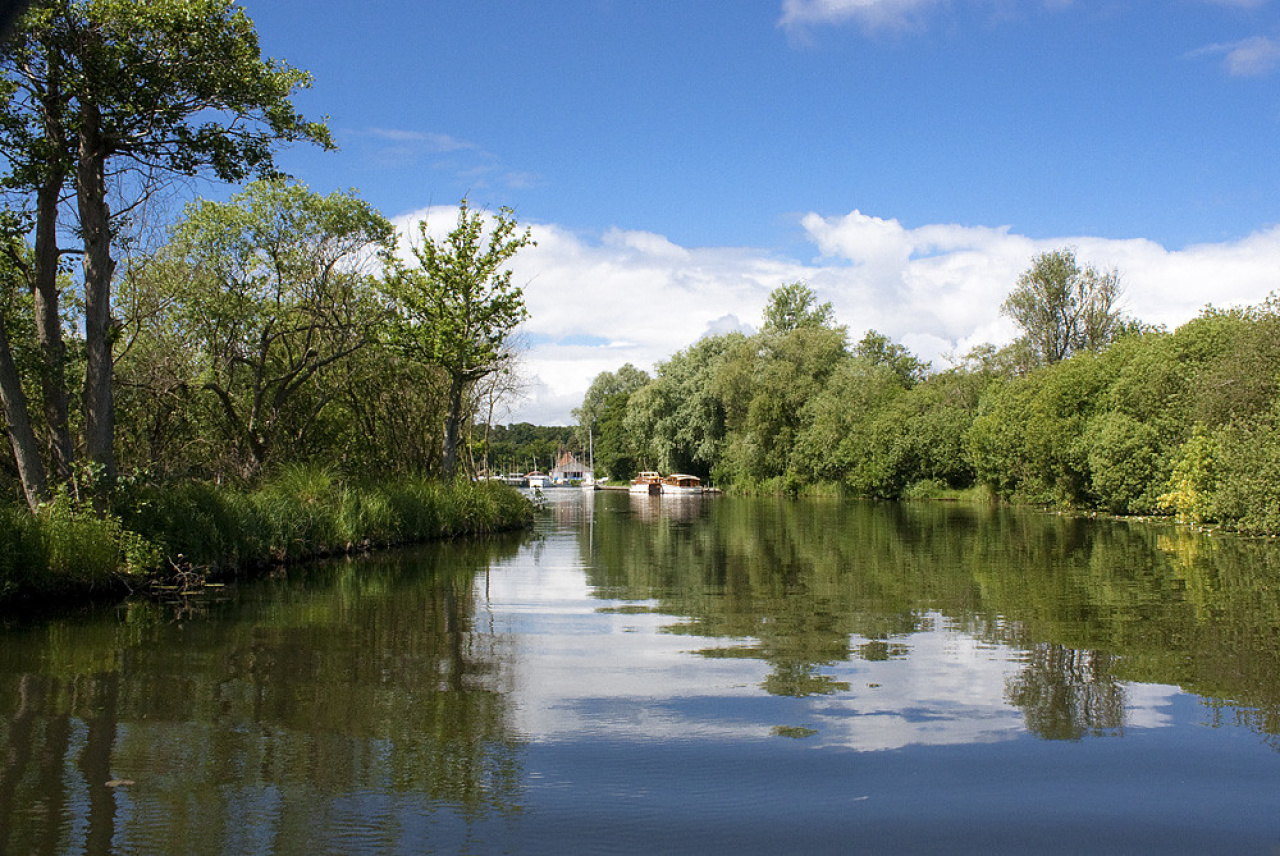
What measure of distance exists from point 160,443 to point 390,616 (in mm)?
12284

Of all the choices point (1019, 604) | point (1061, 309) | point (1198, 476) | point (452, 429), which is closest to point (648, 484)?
point (1061, 309)

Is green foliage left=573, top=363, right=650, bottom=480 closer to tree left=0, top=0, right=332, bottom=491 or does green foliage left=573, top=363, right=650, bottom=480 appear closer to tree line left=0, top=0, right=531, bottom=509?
tree line left=0, top=0, right=531, bottom=509

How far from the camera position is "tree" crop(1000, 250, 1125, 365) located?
65.2 m

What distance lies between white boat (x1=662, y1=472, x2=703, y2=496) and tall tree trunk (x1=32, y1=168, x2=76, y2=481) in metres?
60.6

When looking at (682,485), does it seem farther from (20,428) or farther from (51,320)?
(20,428)

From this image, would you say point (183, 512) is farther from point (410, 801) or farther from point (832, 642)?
point (410, 801)

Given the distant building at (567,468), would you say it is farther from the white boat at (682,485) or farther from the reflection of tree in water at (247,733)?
the reflection of tree in water at (247,733)

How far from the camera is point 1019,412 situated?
49844 mm

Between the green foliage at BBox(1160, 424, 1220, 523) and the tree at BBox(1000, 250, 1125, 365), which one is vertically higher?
the tree at BBox(1000, 250, 1125, 365)

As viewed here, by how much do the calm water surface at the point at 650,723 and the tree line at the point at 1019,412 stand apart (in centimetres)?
1706

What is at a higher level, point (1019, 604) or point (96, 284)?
point (96, 284)

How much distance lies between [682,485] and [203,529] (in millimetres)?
61136

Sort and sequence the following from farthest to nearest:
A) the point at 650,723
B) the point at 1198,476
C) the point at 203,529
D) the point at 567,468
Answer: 1. the point at 567,468
2. the point at 1198,476
3. the point at 203,529
4. the point at 650,723

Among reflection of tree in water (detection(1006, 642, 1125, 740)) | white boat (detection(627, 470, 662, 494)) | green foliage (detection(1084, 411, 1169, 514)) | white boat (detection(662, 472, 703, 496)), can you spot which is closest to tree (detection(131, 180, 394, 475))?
reflection of tree in water (detection(1006, 642, 1125, 740))
